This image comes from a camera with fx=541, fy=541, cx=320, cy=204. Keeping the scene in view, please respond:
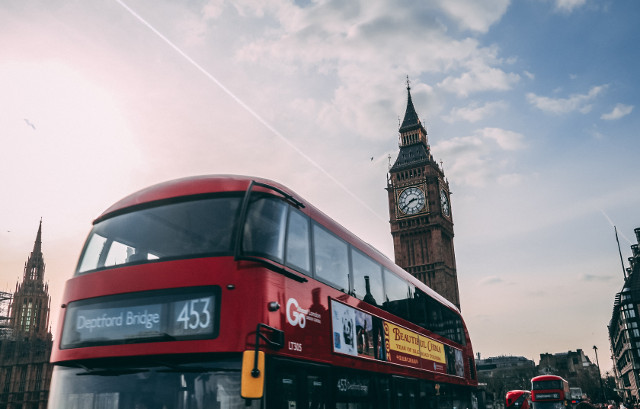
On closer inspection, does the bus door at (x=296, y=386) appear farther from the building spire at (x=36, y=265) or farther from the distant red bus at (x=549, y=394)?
the building spire at (x=36, y=265)

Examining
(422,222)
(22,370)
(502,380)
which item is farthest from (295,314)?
(502,380)

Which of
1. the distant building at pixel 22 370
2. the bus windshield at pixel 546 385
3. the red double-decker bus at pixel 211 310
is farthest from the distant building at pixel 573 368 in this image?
the red double-decker bus at pixel 211 310

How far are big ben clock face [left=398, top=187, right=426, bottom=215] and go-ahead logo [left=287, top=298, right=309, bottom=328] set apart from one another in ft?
213

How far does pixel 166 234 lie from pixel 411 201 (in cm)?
6605

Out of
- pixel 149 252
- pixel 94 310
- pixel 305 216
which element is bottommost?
pixel 94 310

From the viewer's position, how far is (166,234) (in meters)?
6.69

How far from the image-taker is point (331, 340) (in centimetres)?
747

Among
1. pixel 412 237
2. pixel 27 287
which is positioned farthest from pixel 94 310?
pixel 27 287

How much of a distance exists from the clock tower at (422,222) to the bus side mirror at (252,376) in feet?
212

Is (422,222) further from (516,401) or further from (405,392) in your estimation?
(405,392)

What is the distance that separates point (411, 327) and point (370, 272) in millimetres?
2043

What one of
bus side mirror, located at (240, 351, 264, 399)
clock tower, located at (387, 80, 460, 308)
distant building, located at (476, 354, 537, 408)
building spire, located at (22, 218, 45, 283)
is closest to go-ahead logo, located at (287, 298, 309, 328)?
bus side mirror, located at (240, 351, 264, 399)

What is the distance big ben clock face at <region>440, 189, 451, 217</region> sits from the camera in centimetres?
7195

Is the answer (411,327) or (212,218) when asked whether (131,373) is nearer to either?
(212,218)
